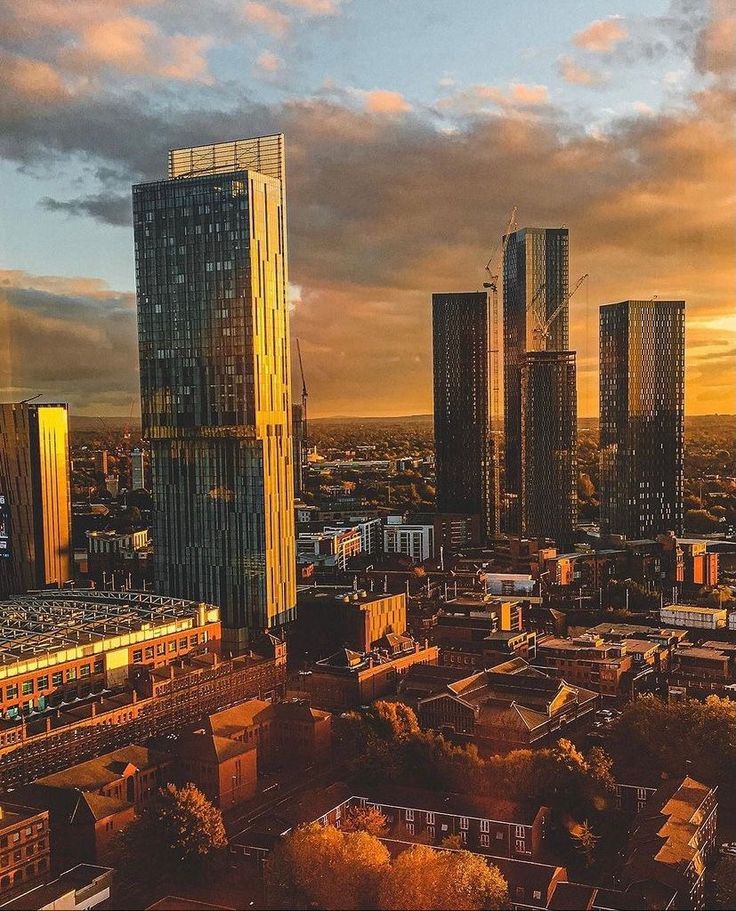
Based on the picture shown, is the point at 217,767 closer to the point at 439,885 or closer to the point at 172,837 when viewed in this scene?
the point at 172,837

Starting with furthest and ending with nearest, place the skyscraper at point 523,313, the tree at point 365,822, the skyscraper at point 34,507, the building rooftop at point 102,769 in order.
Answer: the skyscraper at point 523,313 → the skyscraper at point 34,507 → the building rooftop at point 102,769 → the tree at point 365,822

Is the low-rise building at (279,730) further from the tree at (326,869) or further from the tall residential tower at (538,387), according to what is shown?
the tall residential tower at (538,387)

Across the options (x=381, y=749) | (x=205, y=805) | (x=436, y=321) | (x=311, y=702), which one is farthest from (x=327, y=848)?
(x=436, y=321)

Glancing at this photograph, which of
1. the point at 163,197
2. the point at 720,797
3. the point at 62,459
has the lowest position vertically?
the point at 720,797

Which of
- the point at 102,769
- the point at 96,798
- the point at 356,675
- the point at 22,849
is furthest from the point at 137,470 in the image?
the point at 22,849

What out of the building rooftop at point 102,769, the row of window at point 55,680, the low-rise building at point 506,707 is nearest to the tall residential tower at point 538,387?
the low-rise building at point 506,707

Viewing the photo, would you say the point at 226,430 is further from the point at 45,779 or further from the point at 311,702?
the point at 45,779
